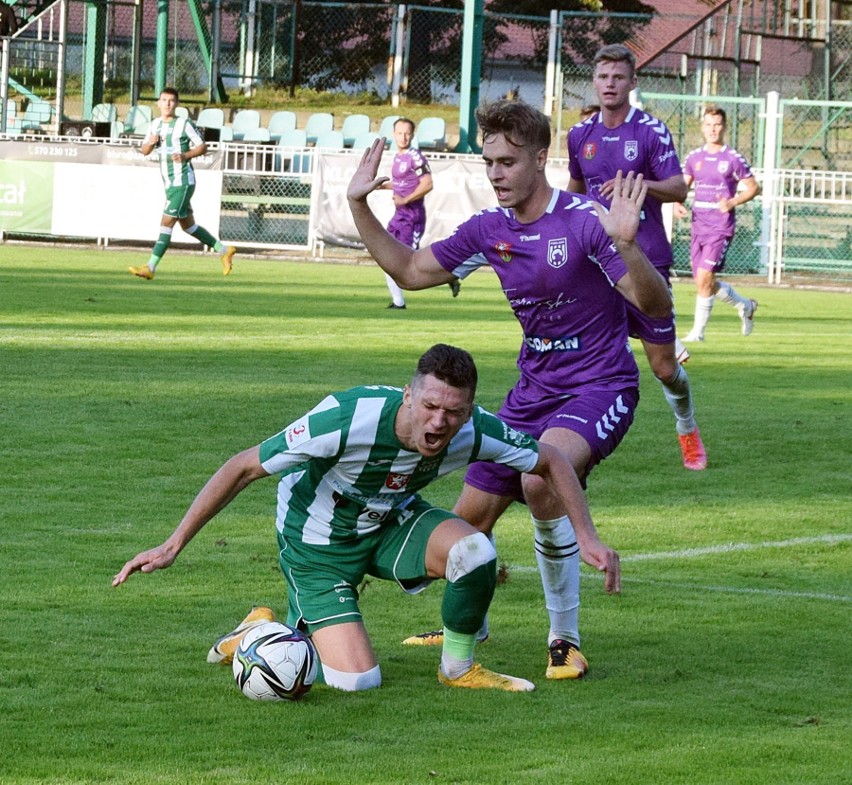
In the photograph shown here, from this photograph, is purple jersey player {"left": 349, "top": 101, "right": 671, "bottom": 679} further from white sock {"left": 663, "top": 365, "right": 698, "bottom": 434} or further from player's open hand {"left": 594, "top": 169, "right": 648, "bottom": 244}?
white sock {"left": 663, "top": 365, "right": 698, "bottom": 434}

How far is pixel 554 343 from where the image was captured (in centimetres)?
603

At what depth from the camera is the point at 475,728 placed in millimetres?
4793

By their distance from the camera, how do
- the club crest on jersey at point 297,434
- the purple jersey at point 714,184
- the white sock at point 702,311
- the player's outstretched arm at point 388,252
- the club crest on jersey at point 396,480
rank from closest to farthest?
the club crest on jersey at point 297,434, the club crest on jersey at point 396,480, the player's outstretched arm at point 388,252, the white sock at point 702,311, the purple jersey at point 714,184

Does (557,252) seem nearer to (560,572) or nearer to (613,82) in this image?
(560,572)

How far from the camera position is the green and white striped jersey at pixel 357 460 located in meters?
5.13

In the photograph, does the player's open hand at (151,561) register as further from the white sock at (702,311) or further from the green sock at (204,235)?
the green sock at (204,235)

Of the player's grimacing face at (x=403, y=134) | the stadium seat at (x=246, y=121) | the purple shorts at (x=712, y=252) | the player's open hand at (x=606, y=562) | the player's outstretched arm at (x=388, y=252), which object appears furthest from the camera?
the stadium seat at (x=246, y=121)

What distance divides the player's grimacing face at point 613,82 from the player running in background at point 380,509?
3865mm

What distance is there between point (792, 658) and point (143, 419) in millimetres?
5703

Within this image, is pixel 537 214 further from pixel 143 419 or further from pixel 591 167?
pixel 143 419

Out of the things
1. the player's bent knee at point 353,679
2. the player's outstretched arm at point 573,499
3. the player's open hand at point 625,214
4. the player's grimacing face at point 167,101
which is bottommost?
the player's bent knee at point 353,679

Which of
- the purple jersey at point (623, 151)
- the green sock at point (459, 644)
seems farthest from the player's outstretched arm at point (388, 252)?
the purple jersey at point (623, 151)

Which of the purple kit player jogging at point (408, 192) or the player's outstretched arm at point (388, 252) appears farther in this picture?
the purple kit player jogging at point (408, 192)

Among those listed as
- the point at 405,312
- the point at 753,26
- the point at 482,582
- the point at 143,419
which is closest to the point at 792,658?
the point at 482,582
